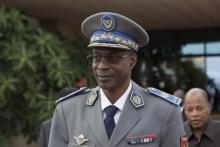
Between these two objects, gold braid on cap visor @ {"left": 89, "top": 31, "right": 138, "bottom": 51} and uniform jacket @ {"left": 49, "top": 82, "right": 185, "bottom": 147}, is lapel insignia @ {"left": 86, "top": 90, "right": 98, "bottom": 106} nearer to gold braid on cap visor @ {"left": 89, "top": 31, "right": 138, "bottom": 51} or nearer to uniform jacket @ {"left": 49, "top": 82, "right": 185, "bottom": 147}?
uniform jacket @ {"left": 49, "top": 82, "right": 185, "bottom": 147}

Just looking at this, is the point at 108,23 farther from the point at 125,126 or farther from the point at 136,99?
the point at 125,126

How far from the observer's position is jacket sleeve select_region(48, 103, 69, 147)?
2412 mm

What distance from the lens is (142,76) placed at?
14.7 m

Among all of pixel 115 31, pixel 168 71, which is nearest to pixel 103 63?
pixel 115 31

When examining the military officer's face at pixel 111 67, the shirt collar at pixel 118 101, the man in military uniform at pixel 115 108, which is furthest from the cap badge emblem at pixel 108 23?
the shirt collar at pixel 118 101

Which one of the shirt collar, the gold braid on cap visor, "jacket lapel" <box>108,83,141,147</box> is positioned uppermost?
the gold braid on cap visor

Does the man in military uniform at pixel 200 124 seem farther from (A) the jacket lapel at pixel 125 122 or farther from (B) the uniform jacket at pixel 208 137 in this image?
(A) the jacket lapel at pixel 125 122

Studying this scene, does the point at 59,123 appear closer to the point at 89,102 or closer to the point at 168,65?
the point at 89,102

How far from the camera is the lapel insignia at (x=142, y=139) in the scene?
7.72 feet

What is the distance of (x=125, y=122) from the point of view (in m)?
2.40

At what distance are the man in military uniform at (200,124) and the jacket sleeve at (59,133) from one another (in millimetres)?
→ 2017

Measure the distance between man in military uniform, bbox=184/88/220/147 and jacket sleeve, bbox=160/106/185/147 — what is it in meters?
1.87

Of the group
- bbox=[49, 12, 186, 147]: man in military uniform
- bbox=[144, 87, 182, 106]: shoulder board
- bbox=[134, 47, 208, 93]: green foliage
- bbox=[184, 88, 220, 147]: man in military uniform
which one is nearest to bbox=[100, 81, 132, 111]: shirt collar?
bbox=[49, 12, 186, 147]: man in military uniform

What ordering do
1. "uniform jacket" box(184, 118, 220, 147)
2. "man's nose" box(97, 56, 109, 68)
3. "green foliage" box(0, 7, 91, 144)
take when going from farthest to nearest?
"green foliage" box(0, 7, 91, 144) < "uniform jacket" box(184, 118, 220, 147) < "man's nose" box(97, 56, 109, 68)
